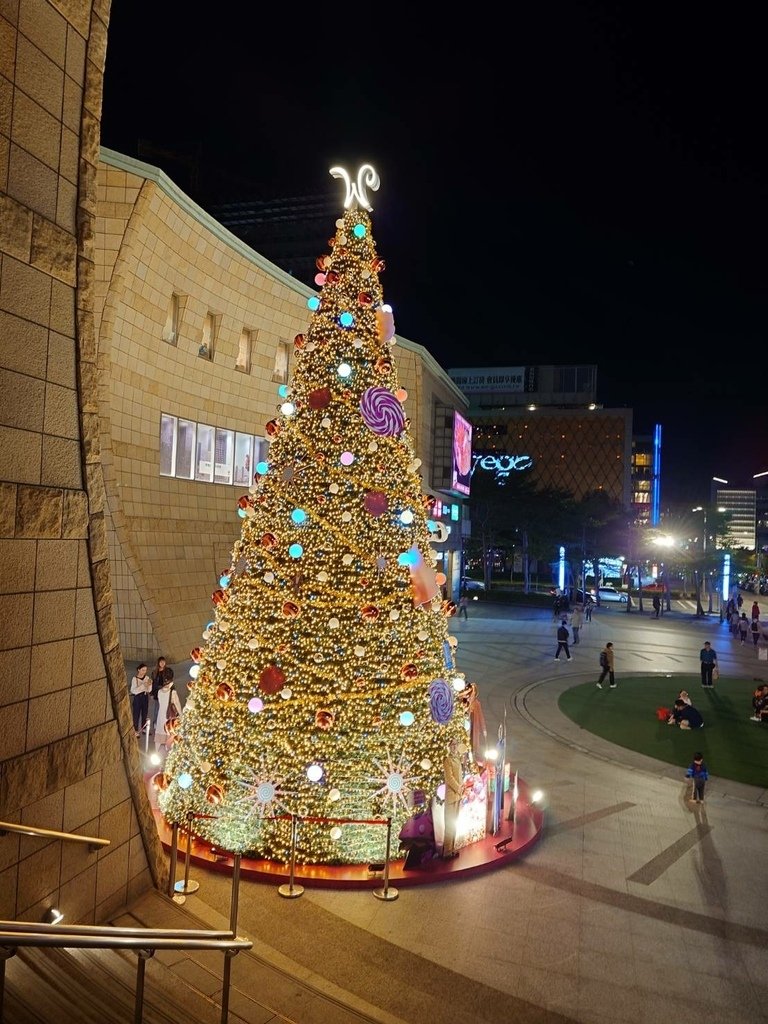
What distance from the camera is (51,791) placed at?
5.71m

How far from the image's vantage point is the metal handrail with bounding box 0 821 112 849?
5.01 m

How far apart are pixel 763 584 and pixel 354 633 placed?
81.6 m

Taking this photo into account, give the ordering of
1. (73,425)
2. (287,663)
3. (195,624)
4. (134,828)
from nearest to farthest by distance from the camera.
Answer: (73,425)
(134,828)
(287,663)
(195,624)

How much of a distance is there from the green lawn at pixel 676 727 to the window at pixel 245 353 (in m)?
17.0

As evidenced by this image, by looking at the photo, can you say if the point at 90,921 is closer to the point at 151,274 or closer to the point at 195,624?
the point at 195,624

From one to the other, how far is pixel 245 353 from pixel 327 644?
20.4 metres

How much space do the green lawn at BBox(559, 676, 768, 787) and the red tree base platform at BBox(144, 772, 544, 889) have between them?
6195 millimetres

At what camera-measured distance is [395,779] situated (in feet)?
26.1

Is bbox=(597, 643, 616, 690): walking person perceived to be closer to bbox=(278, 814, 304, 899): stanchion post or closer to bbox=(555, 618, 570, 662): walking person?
bbox=(555, 618, 570, 662): walking person

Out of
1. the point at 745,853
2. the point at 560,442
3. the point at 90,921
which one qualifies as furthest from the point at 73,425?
the point at 560,442

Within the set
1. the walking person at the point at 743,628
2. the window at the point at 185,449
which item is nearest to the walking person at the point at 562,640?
the walking person at the point at 743,628

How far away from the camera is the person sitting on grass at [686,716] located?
15.3 m

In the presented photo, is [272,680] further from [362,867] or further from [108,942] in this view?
[108,942]

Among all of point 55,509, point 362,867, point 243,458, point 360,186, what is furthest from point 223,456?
point 55,509
